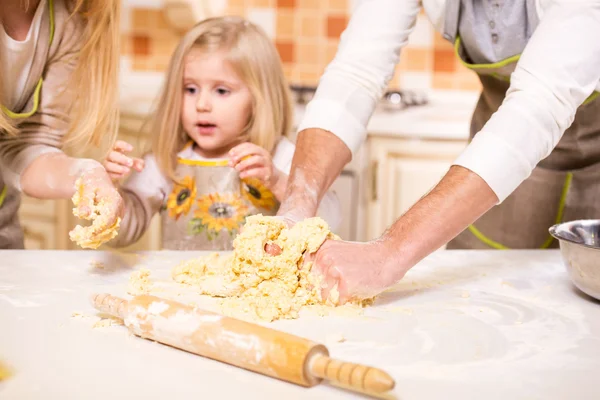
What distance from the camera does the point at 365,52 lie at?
120 cm

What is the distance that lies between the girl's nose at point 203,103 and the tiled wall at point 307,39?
113 cm

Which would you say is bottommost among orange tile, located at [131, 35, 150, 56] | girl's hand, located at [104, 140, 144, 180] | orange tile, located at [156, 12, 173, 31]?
girl's hand, located at [104, 140, 144, 180]

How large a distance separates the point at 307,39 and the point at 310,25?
0.17 feet

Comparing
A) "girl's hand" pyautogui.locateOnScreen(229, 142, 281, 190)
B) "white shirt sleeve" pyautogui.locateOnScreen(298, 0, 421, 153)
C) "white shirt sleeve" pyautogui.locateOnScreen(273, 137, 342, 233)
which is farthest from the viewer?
"white shirt sleeve" pyautogui.locateOnScreen(273, 137, 342, 233)

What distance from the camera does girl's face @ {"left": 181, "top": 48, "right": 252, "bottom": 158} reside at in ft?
5.07

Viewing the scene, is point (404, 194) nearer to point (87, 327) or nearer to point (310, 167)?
point (310, 167)

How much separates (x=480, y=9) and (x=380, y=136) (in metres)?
0.94

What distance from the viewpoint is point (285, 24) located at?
8.61 feet

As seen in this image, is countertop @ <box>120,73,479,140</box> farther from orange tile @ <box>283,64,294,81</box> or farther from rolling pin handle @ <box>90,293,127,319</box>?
rolling pin handle @ <box>90,293,127,319</box>

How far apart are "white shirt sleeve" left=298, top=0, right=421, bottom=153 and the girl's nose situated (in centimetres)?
39

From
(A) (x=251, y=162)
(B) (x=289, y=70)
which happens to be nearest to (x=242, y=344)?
(A) (x=251, y=162)

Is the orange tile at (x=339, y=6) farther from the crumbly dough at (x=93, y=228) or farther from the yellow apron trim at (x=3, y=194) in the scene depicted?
the crumbly dough at (x=93, y=228)

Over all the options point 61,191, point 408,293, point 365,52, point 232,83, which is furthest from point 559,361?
point 232,83

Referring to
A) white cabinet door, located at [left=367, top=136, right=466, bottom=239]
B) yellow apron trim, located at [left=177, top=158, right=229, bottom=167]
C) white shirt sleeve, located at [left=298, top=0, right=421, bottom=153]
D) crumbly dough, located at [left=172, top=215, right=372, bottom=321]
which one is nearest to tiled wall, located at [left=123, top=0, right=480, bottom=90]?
white cabinet door, located at [left=367, top=136, right=466, bottom=239]
